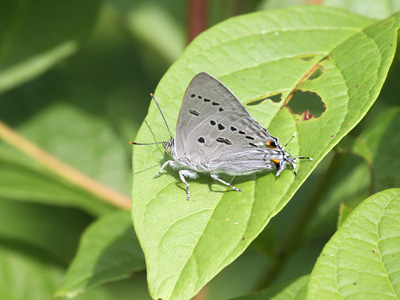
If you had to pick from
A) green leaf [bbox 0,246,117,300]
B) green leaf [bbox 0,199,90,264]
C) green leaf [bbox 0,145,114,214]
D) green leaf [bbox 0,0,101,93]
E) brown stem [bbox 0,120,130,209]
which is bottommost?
green leaf [bbox 0,199,90,264]

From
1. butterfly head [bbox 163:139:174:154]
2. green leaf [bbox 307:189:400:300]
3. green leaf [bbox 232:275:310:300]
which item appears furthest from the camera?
butterfly head [bbox 163:139:174:154]

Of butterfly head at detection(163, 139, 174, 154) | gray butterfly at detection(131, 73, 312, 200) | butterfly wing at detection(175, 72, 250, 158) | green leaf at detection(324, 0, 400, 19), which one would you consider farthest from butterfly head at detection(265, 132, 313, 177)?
green leaf at detection(324, 0, 400, 19)

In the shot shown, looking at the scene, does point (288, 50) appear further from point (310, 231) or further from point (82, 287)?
point (82, 287)

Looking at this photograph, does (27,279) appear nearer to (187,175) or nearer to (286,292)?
(187,175)

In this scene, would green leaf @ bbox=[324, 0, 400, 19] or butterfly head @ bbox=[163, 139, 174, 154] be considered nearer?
butterfly head @ bbox=[163, 139, 174, 154]

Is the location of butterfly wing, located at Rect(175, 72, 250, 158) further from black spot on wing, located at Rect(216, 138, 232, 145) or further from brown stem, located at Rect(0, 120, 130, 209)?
brown stem, located at Rect(0, 120, 130, 209)

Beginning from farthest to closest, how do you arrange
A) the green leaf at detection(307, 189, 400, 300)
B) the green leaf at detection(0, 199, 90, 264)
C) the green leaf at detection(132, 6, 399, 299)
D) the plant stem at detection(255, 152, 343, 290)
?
the green leaf at detection(0, 199, 90, 264) → the plant stem at detection(255, 152, 343, 290) → the green leaf at detection(132, 6, 399, 299) → the green leaf at detection(307, 189, 400, 300)

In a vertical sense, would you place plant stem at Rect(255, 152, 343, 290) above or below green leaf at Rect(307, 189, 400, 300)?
below
